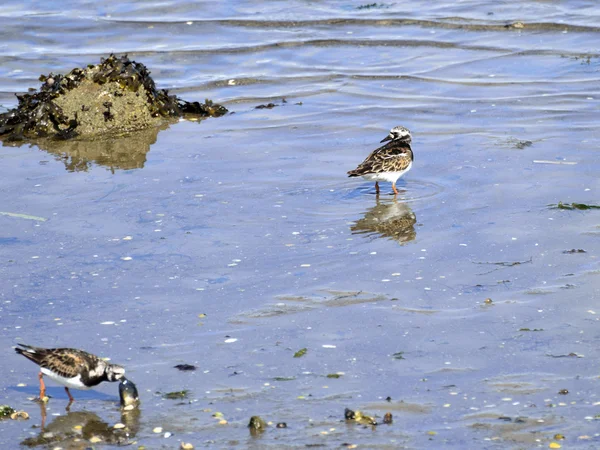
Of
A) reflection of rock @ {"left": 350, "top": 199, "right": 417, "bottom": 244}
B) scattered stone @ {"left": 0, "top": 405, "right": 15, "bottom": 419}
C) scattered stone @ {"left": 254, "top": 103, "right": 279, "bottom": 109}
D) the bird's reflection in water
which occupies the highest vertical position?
scattered stone @ {"left": 254, "top": 103, "right": 279, "bottom": 109}

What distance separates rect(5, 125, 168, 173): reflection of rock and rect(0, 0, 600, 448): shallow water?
0.17ft

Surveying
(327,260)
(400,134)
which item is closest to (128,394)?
(327,260)

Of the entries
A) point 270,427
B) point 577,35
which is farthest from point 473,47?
point 270,427

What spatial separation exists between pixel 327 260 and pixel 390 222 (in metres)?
1.41

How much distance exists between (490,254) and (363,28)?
13261 millimetres

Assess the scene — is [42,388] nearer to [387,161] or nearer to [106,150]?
[387,161]

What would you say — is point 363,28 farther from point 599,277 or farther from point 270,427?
point 270,427

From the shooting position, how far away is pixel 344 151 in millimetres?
12875

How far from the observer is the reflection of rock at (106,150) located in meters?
12.7

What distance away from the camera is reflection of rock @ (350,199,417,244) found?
9.91 meters

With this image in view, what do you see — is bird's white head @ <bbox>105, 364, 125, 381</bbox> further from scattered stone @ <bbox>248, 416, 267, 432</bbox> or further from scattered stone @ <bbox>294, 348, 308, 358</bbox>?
scattered stone @ <bbox>294, 348, 308, 358</bbox>

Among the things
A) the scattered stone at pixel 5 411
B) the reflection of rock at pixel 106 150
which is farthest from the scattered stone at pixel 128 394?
the reflection of rock at pixel 106 150

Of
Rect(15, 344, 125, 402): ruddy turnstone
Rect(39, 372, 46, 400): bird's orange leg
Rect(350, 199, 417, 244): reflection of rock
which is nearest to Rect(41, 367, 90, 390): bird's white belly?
Rect(15, 344, 125, 402): ruddy turnstone

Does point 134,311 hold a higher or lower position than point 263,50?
lower
